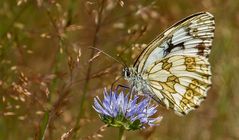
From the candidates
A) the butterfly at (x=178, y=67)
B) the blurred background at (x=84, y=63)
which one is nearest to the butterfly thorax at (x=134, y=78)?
the butterfly at (x=178, y=67)

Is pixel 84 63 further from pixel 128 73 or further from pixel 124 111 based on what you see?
pixel 124 111

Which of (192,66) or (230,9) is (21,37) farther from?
(230,9)

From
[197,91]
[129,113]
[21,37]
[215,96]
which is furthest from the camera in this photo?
[215,96]


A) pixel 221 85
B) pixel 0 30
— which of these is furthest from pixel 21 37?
pixel 221 85

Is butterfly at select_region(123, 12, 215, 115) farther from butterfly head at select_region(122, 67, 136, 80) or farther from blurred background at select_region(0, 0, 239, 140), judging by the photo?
blurred background at select_region(0, 0, 239, 140)

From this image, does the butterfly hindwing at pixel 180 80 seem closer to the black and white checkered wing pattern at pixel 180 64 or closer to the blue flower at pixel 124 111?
the black and white checkered wing pattern at pixel 180 64

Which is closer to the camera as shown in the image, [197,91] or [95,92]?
[197,91]

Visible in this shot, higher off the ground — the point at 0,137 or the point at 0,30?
the point at 0,30

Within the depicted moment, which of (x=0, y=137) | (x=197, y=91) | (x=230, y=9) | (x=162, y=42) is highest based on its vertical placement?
(x=230, y=9)
